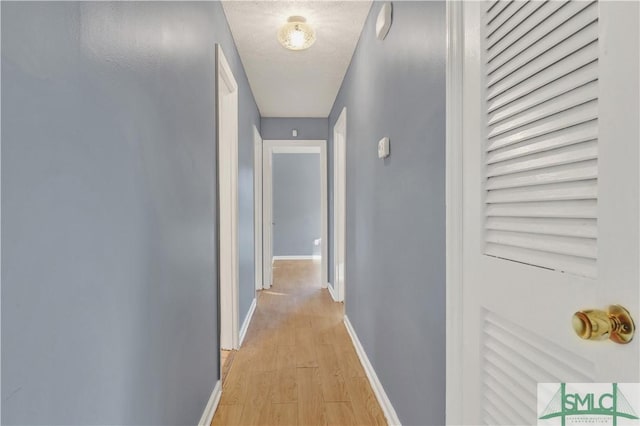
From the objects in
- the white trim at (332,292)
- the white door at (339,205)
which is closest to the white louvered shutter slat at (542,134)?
the white door at (339,205)

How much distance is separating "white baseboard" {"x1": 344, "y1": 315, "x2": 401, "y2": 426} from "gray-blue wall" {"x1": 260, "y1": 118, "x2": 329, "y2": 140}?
2.85 metres

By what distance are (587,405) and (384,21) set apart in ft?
5.83

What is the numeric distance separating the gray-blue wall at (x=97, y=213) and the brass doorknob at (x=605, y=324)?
3.03 ft

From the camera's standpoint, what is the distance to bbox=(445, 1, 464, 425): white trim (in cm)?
106

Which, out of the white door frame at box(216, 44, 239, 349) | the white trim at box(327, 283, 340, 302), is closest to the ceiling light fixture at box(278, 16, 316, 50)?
the white door frame at box(216, 44, 239, 349)

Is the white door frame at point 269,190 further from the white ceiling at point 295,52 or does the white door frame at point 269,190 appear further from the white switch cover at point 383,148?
the white switch cover at point 383,148

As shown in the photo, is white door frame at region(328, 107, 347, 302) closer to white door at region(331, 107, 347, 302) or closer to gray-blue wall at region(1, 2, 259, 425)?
white door at region(331, 107, 347, 302)

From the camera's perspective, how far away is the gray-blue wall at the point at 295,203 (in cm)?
746

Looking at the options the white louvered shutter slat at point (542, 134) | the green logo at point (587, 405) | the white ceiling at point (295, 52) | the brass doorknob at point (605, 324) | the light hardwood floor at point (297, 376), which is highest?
the white ceiling at point (295, 52)

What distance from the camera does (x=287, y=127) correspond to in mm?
4797

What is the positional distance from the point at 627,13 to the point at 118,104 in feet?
3.43

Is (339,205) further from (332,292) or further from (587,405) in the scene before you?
(587,405)

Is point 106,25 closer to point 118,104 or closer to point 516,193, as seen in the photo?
point 118,104

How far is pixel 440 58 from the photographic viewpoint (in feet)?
3.92
